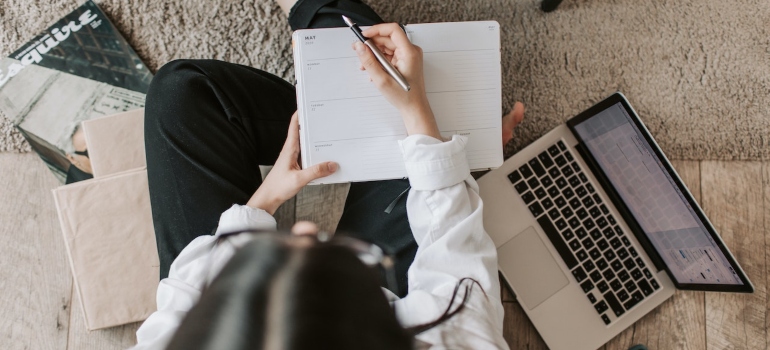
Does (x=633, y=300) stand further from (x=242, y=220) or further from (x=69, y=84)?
(x=69, y=84)

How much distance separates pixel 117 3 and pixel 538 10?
775mm

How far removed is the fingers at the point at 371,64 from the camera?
0.59m

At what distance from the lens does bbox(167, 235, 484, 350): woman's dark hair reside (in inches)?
13.8

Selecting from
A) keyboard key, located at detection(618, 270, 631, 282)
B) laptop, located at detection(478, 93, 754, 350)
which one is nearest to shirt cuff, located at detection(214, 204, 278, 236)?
laptop, located at detection(478, 93, 754, 350)

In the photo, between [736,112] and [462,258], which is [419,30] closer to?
[462,258]

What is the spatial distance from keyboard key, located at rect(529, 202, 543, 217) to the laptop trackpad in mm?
25

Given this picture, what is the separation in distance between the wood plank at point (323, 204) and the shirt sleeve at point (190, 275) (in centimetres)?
25

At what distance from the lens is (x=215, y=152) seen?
2.27 feet

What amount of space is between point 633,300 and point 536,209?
0.70 ft

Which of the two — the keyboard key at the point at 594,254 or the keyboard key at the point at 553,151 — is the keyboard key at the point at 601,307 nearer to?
the keyboard key at the point at 594,254

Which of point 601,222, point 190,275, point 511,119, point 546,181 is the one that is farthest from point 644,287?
point 190,275

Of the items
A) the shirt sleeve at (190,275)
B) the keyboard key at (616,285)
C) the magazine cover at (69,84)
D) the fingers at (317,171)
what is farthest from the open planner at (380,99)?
the magazine cover at (69,84)

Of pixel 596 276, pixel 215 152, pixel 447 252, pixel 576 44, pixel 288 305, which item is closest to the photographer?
pixel 288 305

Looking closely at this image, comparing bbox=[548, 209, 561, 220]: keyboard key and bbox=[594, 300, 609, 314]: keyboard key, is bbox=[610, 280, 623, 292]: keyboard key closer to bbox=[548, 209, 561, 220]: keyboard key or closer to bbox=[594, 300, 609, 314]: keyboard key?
bbox=[594, 300, 609, 314]: keyboard key
